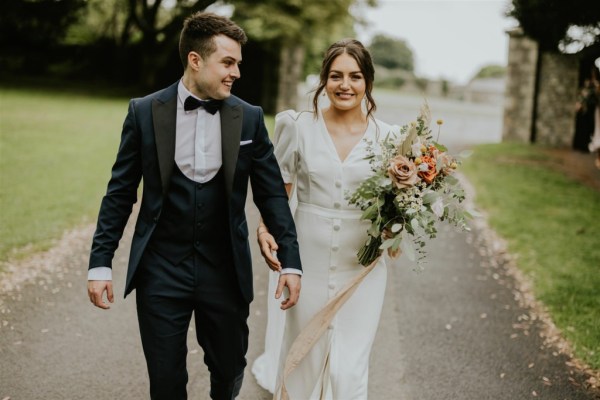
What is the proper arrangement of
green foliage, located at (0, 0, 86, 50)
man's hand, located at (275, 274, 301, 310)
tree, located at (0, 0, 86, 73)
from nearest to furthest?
man's hand, located at (275, 274, 301, 310) → green foliage, located at (0, 0, 86, 50) → tree, located at (0, 0, 86, 73)

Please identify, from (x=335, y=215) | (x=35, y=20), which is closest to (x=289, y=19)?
(x=35, y=20)

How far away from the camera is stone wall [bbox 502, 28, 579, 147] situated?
20.9 m

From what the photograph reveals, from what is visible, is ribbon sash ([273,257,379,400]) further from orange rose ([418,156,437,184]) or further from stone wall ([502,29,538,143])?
stone wall ([502,29,538,143])

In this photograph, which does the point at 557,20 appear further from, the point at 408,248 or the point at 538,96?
the point at 408,248

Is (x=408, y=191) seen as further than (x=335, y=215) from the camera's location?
No

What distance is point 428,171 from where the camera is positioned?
344cm

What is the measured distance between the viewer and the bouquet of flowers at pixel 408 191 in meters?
3.41

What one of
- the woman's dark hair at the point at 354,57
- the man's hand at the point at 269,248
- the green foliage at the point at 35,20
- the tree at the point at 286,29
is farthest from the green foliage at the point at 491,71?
the man's hand at the point at 269,248

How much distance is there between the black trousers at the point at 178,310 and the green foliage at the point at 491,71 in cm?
9507

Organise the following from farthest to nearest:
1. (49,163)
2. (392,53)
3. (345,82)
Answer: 1. (392,53)
2. (49,163)
3. (345,82)

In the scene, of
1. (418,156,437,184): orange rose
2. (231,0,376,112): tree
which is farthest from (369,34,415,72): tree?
(418,156,437,184): orange rose

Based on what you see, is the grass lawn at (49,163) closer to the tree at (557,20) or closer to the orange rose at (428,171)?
the orange rose at (428,171)

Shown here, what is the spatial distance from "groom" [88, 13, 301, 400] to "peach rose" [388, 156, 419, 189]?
0.74 meters

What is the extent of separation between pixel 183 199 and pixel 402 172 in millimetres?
1124
